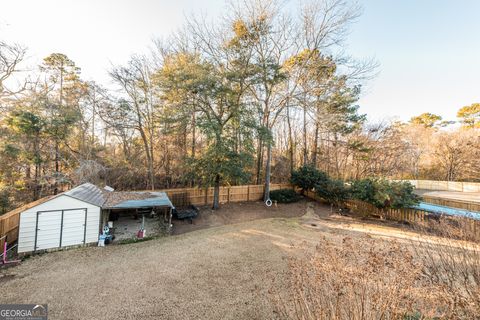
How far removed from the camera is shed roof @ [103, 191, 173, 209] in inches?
305

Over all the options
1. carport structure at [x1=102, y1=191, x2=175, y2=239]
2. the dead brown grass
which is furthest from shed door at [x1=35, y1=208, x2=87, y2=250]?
the dead brown grass

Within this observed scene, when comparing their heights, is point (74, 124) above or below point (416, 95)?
below

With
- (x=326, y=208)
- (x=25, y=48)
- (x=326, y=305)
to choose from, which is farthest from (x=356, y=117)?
(x=25, y=48)

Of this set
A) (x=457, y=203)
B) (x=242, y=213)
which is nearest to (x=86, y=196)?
(x=242, y=213)

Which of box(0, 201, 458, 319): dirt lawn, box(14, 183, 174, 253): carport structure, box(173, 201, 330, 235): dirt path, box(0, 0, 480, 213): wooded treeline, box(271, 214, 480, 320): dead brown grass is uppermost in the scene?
box(0, 0, 480, 213): wooded treeline

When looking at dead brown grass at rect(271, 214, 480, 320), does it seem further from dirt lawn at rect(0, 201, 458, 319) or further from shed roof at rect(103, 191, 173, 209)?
shed roof at rect(103, 191, 173, 209)

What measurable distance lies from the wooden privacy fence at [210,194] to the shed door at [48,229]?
5266 mm

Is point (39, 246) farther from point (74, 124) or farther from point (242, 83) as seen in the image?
point (242, 83)

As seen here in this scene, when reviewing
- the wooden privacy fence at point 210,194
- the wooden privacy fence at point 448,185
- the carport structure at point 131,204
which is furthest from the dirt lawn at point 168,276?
the wooden privacy fence at point 448,185

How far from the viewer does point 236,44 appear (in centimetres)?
1137

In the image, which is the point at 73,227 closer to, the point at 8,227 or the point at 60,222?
the point at 60,222

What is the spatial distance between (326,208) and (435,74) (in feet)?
36.4

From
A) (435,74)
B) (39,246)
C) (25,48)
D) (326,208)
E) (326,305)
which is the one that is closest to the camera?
(326,305)

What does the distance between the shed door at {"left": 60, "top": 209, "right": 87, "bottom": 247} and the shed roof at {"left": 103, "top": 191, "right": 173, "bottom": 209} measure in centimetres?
79
